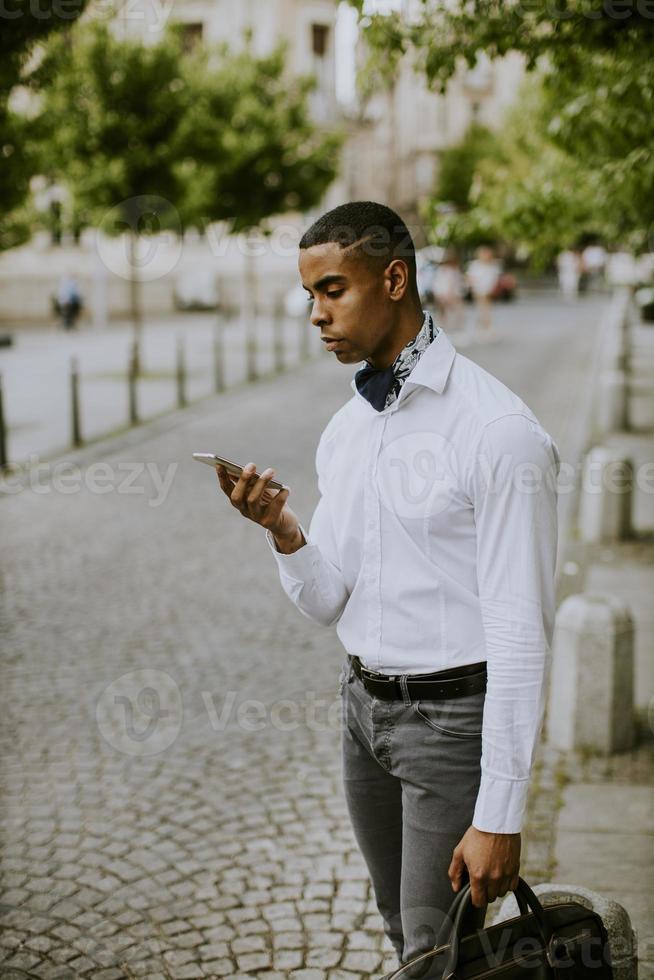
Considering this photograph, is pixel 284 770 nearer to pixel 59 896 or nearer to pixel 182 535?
pixel 59 896

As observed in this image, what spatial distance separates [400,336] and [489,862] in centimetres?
99

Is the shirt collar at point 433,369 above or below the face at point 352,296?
below

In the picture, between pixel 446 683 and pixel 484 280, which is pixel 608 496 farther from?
pixel 484 280

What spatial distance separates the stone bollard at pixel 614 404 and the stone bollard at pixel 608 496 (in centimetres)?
486

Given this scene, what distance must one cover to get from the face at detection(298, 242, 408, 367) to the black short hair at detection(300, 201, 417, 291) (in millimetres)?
15

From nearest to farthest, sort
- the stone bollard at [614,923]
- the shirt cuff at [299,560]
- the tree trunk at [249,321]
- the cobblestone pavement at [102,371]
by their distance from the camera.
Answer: the shirt cuff at [299,560] < the stone bollard at [614,923] < the cobblestone pavement at [102,371] < the tree trunk at [249,321]

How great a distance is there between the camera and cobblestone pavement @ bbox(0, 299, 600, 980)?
3.43 meters

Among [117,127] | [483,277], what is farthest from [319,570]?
[483,277]

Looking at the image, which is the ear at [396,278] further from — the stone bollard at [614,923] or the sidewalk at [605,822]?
the sidewalk at [605,822]

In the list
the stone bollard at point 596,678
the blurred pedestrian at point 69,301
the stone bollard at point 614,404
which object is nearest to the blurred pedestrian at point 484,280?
the stone bollard at point 614,404

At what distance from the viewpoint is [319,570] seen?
93.0 inches

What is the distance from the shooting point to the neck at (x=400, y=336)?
6.99ft

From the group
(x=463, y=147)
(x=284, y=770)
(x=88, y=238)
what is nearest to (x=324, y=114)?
(x=88, y=238)

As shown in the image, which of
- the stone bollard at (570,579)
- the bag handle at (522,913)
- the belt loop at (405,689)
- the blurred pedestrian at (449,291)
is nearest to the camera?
the bag handle at (522,913)
